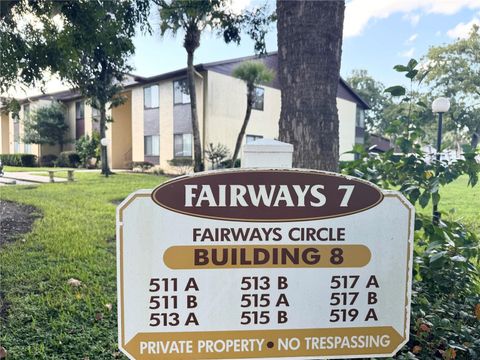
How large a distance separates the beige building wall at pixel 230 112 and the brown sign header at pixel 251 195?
618 inches

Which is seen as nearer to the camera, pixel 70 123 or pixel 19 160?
pixel 19 160

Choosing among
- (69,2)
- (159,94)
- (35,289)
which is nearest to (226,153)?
(159,94)

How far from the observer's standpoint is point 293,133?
198 cm

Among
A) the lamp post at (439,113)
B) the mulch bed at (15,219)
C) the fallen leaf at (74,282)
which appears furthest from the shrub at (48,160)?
the lamp post at (439,113)

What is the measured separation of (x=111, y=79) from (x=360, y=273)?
683 inches

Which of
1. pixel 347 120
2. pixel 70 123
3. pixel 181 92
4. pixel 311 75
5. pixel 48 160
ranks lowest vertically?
pixel 48 160

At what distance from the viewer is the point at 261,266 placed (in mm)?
1297

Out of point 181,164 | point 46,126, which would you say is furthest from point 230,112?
point 46,126

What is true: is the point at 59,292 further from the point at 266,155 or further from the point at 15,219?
the point at 15,219

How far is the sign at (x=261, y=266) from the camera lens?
1.26 meters

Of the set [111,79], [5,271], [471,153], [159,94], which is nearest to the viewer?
[471,153]

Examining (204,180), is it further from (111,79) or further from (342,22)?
(111,79)

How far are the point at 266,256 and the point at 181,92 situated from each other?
58.7 feet

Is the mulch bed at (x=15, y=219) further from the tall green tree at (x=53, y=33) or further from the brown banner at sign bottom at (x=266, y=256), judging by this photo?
the brown banner at sign bottom at (x=266, y=256)
